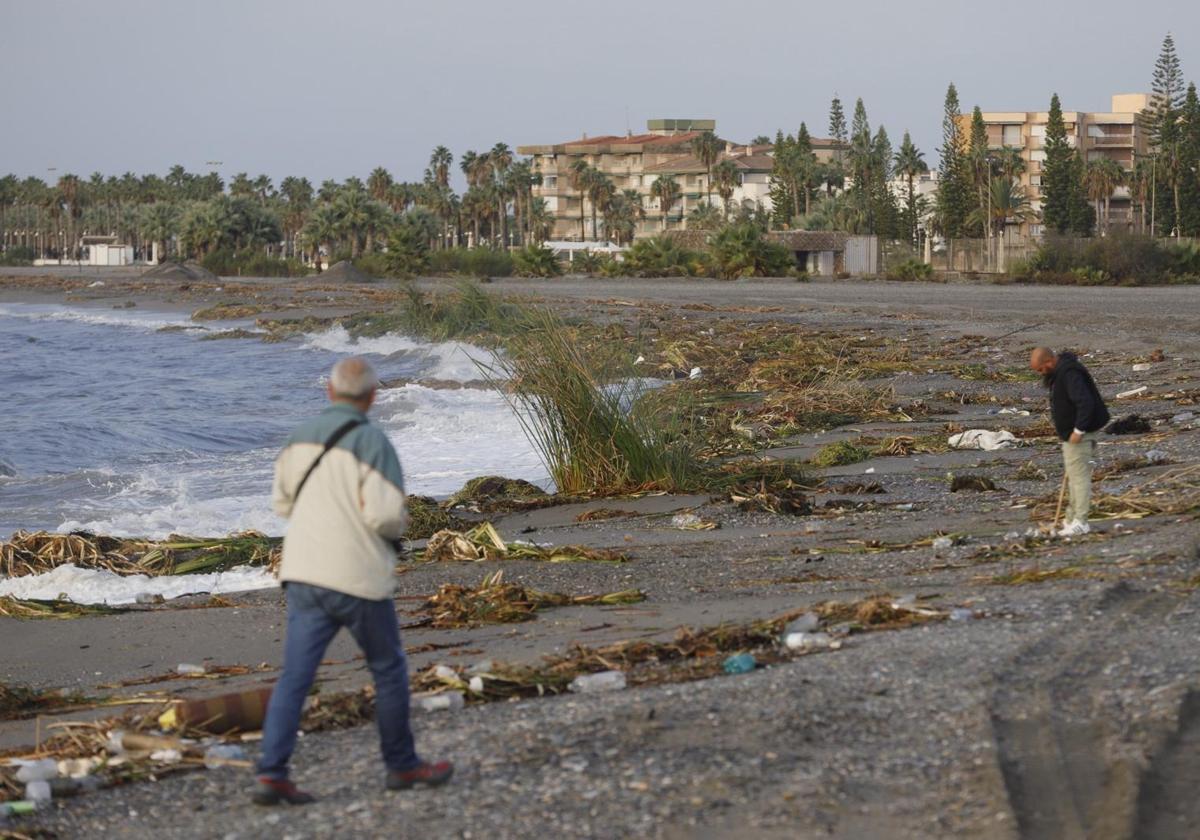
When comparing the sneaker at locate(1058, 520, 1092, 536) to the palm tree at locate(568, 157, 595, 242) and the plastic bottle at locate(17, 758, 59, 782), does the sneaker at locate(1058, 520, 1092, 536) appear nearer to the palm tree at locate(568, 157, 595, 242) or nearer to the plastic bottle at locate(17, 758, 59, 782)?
the plastic bottle at locate(17, 758, 59, 782)

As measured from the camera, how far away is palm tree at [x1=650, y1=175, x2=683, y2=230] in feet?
420

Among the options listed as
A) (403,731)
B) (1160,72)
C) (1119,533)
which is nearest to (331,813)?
(403,731)

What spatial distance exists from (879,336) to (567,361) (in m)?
17.8

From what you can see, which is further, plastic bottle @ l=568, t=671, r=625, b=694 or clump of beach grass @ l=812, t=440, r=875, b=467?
clump of beach grass @ l=812, t=440, r=875, b=467

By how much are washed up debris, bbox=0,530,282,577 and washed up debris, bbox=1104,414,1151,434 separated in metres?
7.60

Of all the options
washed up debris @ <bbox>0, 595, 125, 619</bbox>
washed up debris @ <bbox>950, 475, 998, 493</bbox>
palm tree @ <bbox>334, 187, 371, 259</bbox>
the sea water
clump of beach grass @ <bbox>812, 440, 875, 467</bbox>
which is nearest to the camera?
washed up debris @ <bbox>0, 595, 125, 619</bbox>

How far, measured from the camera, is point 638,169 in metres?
138

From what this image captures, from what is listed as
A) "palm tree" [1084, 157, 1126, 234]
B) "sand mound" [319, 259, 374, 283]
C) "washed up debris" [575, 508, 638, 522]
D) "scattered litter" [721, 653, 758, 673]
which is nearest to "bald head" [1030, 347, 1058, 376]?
"scattered litter" [721, 653, 758, 673]

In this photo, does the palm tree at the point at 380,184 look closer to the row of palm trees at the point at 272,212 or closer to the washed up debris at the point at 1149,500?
the row of palm trees at the point at 272,212

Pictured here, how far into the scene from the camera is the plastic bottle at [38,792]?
5.74 meters

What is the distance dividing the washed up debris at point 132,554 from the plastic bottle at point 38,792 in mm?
5308

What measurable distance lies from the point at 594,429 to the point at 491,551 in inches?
110

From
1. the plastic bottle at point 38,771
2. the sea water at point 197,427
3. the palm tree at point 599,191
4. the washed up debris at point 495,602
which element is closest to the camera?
the plastic bottle at point 38,771

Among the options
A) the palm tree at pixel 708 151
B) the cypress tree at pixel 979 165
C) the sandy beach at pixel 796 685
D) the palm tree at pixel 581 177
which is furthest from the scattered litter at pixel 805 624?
the palm tree at pixel 581 177
